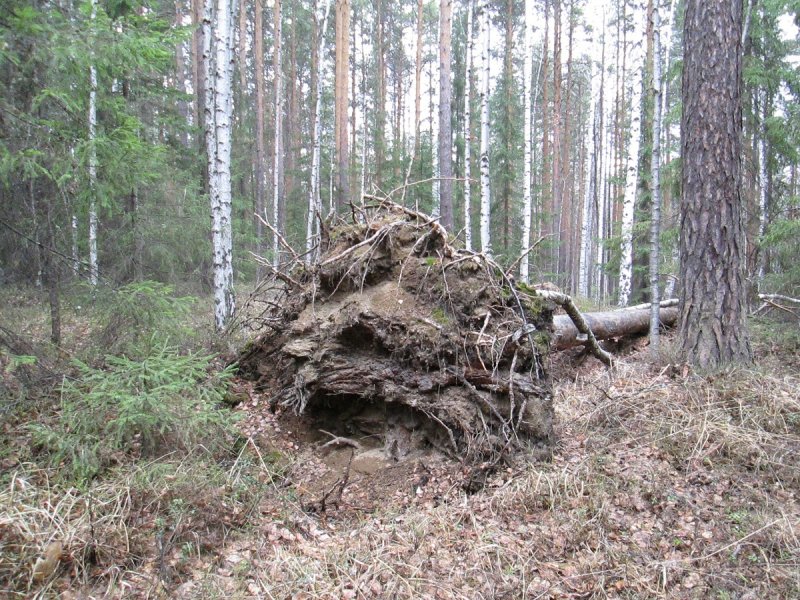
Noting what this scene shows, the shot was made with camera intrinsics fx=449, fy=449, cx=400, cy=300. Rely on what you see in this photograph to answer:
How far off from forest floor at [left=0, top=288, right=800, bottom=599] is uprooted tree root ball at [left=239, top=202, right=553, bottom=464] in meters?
0.29

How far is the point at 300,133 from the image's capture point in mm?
26188

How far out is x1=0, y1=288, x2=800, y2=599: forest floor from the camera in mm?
2814

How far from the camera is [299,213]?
24.5m

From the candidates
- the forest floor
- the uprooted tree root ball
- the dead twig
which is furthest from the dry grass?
the dead twig

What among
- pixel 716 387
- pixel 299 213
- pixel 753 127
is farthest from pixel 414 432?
pixel 299 213

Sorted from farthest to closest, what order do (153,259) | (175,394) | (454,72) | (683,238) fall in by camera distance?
(454,72)
(153,259)
(683,238)
(175,394)

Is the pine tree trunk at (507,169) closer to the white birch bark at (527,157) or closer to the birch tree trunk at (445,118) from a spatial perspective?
the white birch bark at (527,157)

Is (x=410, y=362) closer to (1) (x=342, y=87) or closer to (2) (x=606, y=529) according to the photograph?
(2) (x=606, y=529)

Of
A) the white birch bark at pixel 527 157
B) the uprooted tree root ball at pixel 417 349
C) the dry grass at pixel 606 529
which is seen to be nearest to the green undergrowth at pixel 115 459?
the dry grass at pixel 606 529

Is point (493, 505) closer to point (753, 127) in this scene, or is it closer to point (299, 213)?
point (753, 127)

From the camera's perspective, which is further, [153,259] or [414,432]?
[153,259]

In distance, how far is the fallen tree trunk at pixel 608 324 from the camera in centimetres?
674

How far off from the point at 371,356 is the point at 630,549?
2.71m

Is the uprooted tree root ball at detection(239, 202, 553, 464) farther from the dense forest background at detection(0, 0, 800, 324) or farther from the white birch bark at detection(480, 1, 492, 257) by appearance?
the white birch bark at detection(480, 1, 492, 257)
